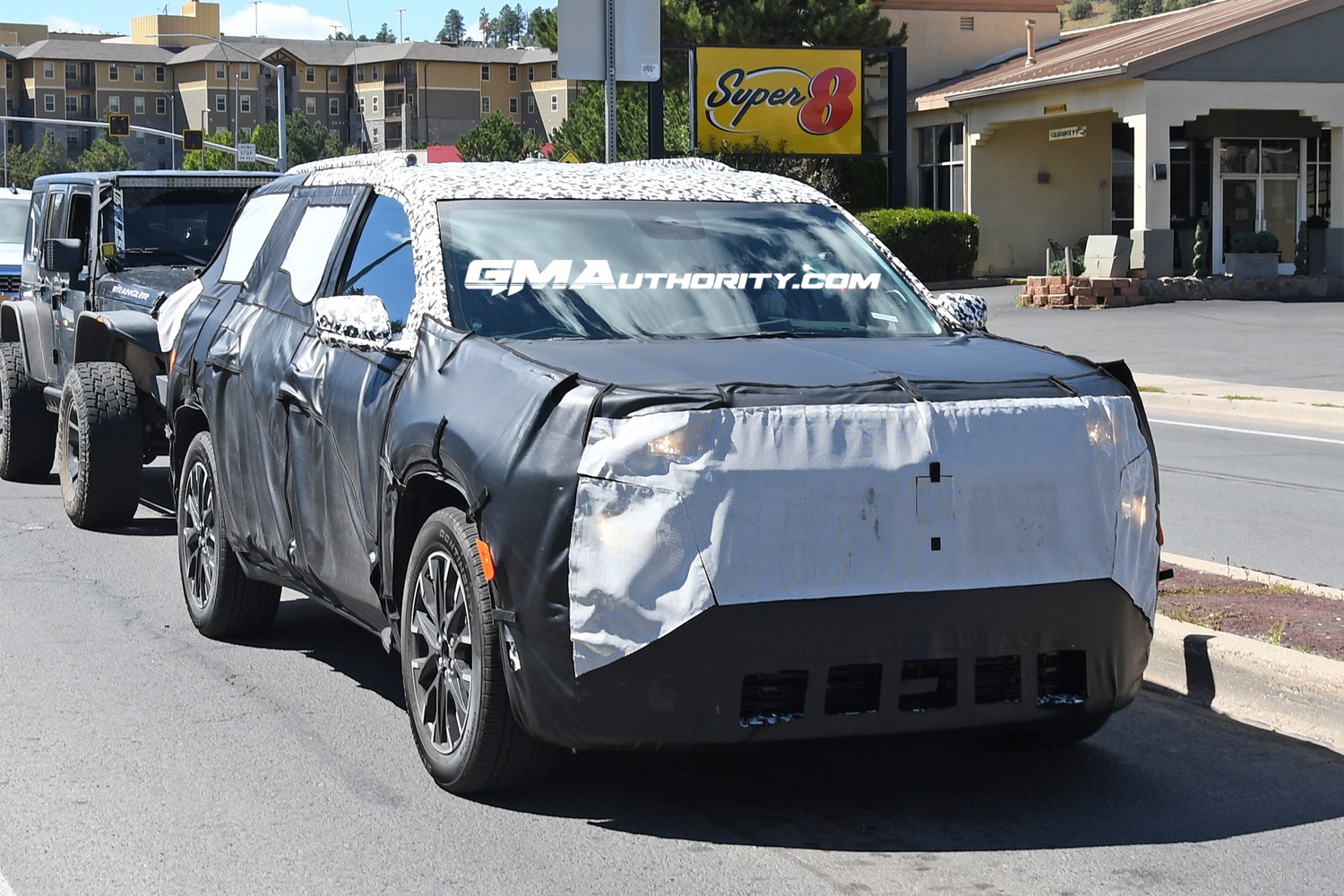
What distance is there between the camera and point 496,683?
497 cm

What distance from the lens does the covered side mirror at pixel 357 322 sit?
18.5 ft

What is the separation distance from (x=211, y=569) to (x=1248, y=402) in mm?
12668

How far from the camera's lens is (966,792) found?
17.6 feet

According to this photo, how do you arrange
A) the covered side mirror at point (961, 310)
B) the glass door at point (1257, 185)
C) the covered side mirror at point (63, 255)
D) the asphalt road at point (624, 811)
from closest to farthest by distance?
the asphalt road at point (624, 811) → the covered side mirror at point (961, 310) → the covered side mirror at point (63, 255) → the glass door at point (1257, 185)

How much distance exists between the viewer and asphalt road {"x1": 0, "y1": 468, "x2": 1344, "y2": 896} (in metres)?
4.63

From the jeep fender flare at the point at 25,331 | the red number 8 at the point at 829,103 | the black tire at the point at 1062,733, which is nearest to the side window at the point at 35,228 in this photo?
the jeep fender flare at the point at 25,331

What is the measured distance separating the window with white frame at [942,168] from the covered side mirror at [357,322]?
3856 centimetres

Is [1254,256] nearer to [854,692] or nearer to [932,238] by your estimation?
[932,238]

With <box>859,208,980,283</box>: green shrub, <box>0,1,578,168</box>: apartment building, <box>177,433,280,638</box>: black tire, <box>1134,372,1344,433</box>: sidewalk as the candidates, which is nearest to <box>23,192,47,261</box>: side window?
<box>177,433,280,638</box>: black tire

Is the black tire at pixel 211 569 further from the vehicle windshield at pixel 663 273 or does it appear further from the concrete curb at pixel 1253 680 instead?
the concrete curb at pixel 1253 680

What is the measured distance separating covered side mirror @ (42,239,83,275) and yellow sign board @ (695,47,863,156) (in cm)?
2436

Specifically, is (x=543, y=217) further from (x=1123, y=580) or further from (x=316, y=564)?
(x=1123, y=580)

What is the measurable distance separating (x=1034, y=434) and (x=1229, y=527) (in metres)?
6.21

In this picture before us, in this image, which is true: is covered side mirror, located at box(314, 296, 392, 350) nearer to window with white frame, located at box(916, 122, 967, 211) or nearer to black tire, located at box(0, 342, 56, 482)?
black tire, located at box(0, 342, 56, 482)
